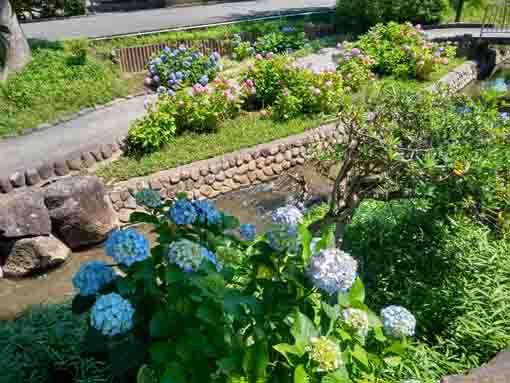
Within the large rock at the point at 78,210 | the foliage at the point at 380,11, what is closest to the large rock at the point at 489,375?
the large rock at the point at 78,210

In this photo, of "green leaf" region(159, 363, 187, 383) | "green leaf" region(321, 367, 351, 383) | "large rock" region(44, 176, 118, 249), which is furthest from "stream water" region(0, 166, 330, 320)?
"green leaf" region(321, 367, 351, 383)

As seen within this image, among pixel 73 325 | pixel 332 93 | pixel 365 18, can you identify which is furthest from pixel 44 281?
pixel 365 18

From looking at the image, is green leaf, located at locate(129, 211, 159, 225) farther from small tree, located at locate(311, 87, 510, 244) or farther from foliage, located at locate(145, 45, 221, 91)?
foliage, located at locate(145, 45, 221, 91)

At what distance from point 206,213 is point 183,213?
0.15 metres

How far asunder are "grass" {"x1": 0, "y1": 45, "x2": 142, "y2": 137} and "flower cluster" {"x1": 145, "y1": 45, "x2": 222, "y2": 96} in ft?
1.41

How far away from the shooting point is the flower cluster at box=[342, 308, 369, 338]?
6.95ft

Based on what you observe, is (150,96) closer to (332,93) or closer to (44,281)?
(332,93)

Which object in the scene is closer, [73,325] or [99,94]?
[73,325]

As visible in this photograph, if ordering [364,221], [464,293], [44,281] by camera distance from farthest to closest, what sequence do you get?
[44,281] → [364,221] → [464,293]

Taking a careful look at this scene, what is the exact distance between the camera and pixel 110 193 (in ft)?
20.9

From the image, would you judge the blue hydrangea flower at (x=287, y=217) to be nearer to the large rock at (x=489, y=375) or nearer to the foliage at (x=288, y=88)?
the large rock at (x=489, y=375)

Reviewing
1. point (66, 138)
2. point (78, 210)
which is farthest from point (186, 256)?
point (66, 138)

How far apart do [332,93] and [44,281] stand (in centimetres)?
554

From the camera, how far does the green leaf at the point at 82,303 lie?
7.52 feet
